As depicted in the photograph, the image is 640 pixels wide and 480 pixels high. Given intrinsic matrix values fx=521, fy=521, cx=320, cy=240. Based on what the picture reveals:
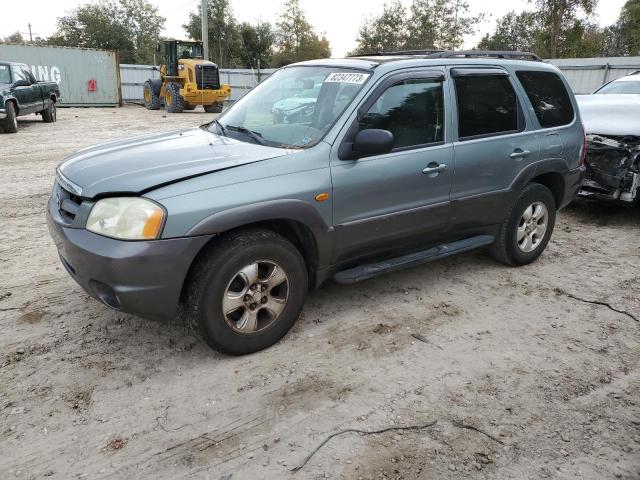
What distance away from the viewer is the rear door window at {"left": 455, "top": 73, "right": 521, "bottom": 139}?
4091 millimetres

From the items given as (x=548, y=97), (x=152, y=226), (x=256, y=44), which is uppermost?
(x=256, y=44)

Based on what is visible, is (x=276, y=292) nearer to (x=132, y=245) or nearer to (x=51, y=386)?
(x=132, y=245)

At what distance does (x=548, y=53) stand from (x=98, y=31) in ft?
154

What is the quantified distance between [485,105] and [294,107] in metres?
1.61

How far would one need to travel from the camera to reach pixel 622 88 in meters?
8.17

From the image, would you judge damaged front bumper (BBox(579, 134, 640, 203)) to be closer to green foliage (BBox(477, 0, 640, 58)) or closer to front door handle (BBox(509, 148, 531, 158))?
front door handle (BBox(509, 148, 531, 158))

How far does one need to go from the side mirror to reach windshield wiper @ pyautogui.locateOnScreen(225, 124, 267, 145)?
2.19ft

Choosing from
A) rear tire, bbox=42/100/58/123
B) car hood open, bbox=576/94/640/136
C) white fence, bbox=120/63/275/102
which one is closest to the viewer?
car hood open, bbox=576/94/640/136

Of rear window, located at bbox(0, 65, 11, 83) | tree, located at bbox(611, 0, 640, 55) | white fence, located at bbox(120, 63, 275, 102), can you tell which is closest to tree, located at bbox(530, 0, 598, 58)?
tree, located at bbox(611, 0, 640, 55)

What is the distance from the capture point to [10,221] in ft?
19.5

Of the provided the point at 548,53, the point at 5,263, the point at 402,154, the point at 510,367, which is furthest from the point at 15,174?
the point at 548,53

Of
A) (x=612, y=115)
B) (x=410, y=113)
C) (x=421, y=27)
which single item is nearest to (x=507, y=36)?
(x=421, y=27)

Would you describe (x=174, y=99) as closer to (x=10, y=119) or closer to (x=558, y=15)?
(x=10, y=119)

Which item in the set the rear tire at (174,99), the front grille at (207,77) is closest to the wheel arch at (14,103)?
the rear tire at (174,99)
